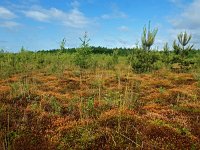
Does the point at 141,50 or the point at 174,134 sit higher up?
the point at 141,50

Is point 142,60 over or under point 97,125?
over

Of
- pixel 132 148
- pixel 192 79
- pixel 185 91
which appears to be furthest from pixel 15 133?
pixel 192 79

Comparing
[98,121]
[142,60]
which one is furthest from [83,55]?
[98,121]

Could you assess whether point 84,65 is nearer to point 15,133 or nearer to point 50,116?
point 50,116

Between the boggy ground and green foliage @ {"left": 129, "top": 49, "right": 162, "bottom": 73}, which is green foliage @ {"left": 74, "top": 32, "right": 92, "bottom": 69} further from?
the boggy ground

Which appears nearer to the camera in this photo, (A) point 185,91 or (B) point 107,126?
(B) point 107,126

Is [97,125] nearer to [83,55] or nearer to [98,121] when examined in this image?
[98,121]

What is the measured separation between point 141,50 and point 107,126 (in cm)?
2003

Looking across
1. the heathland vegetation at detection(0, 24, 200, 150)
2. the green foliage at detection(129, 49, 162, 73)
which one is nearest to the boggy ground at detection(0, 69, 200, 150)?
the heathland vegetation at detection(0, 24, 200, 150)

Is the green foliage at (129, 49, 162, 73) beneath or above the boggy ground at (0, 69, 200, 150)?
above

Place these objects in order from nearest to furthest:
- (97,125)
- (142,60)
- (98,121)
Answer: (97,125), (98,121), (142,60)

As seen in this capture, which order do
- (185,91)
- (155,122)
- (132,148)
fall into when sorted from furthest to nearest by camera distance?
(185,91) < (155,122) < (132,148)

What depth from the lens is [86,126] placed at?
10750 millimetres

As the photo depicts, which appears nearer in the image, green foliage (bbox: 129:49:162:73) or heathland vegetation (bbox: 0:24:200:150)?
heathland vegetation (bbox: 0:24:200:150)
